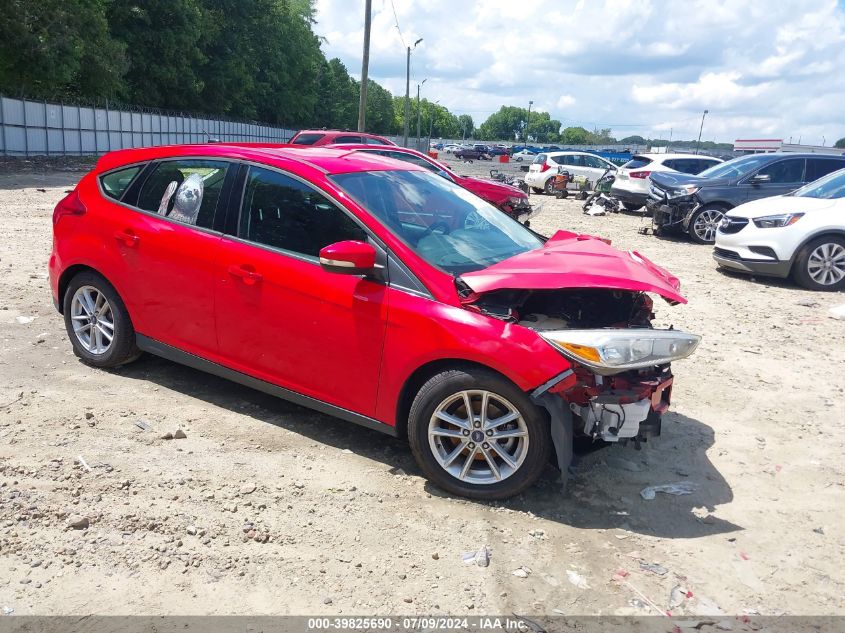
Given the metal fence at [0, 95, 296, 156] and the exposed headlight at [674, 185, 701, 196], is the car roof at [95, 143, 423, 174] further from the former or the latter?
the metal fence at [0, 95, 296, 156]

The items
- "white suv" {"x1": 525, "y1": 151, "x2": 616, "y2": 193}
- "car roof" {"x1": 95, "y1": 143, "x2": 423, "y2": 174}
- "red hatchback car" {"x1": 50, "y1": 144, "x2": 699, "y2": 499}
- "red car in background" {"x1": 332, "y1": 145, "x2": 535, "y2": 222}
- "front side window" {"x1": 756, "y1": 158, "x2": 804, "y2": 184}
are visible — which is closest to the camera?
"red hatchback car" {"x1": 50, "y1": 144, "x2": 699, "y2": 499}

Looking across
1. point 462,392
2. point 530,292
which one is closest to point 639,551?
point 462,392

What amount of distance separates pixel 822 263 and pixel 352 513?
8.11 metres

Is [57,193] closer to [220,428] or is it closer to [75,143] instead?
[220,428]

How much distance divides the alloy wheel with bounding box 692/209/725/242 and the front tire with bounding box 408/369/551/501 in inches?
434

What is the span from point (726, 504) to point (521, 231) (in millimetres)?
2148

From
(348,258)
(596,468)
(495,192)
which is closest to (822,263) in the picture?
(495,192)

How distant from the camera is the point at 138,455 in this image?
391 centimetres

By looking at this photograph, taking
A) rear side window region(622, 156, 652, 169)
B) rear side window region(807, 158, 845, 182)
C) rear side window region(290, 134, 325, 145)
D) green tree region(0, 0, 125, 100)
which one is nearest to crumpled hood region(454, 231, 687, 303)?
rear side window region(807, 158, 845, 182)

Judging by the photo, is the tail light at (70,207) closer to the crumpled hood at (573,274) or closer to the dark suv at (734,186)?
the crumpled hood at (573,274)

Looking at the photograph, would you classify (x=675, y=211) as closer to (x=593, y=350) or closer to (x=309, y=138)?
(x=309, y=138)

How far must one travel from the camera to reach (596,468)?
160 inches

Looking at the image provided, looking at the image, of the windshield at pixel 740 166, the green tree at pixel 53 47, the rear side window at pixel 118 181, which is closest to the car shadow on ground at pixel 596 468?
the rear side window at pixel 118 181

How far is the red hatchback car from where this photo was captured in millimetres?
3463
